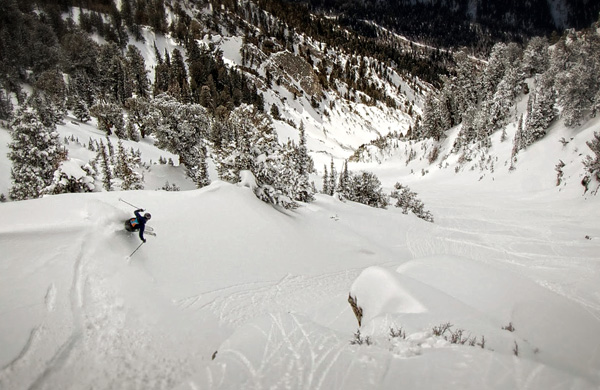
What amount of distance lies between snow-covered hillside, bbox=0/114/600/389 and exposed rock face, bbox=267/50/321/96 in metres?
98.0

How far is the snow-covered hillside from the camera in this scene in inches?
156

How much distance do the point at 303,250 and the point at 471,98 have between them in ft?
179

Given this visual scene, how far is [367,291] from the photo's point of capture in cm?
597

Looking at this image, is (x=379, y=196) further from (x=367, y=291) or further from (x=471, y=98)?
(x=471, y=98)

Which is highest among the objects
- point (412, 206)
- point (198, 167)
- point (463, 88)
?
point (463, 88)

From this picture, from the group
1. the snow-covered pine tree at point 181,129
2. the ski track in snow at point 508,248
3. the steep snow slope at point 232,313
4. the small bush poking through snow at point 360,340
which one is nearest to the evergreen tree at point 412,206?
the ski track in snow at point 508,248

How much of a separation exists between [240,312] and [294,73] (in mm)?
110752

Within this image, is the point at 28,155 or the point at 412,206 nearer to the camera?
the point at 28,155

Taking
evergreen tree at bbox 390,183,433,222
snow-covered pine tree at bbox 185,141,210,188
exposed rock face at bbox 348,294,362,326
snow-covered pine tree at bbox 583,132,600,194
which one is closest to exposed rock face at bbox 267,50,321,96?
snow-covered pine tree at bbox 185,141,210,188

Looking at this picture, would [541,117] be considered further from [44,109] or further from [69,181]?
[44,109]

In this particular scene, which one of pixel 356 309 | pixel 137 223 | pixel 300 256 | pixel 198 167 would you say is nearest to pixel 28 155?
pixel 198 167

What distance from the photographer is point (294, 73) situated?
106 metres

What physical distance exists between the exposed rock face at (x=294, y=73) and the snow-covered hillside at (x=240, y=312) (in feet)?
321

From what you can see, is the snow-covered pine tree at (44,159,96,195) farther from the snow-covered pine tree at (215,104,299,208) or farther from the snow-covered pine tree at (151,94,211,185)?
the snow-covered pine tree at (151,94,211,185)
